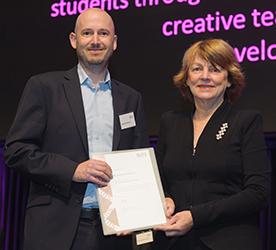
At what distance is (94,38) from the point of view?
2.78 metres

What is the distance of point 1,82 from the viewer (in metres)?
4.45

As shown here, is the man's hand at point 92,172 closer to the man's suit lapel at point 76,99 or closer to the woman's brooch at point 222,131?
the man's suit lapel at point 76,99

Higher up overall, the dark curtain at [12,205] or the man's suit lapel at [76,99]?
the man's suit lapel at [76,99]

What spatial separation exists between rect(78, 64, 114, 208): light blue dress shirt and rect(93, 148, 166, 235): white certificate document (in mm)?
110

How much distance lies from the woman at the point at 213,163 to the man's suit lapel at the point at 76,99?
0.42m

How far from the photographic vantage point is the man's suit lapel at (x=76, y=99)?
2.63 m

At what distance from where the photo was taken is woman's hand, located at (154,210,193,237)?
2.48 m

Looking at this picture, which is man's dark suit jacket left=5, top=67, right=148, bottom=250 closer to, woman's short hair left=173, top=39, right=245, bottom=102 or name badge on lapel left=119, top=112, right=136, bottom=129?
name badge on lapel left=119, top=112, right=136, bottom=129

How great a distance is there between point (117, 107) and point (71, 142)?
304mm

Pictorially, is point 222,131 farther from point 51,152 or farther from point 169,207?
point 51,152

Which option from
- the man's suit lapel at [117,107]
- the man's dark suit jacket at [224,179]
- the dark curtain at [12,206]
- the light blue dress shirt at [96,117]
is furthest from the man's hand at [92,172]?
the dark curtain at [12,206]

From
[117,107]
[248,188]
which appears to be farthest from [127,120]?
[248,188]

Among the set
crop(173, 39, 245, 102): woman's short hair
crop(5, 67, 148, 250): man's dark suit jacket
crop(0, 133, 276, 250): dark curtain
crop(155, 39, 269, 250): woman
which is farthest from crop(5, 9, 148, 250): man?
crop(0, 133, 276, 250): dark curtain

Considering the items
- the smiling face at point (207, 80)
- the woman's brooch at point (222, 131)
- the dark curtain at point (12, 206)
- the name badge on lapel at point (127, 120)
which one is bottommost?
the dark curtain at point (12, 206)
